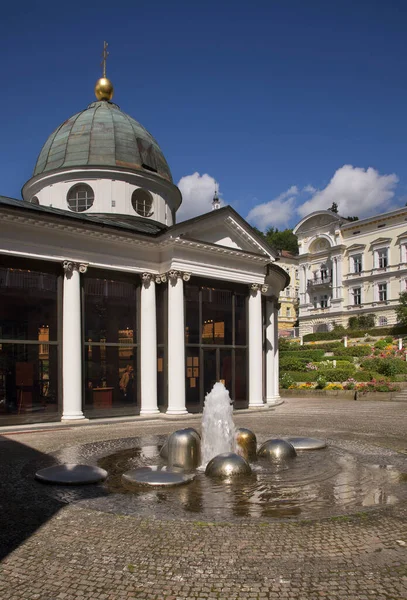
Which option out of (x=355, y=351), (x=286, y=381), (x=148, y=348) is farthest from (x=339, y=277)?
(x=148, y=348)

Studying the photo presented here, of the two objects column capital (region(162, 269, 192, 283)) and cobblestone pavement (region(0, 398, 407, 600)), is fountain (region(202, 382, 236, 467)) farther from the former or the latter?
column capital (region(162, 269, 192, 283))

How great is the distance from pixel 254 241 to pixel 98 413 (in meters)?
10.2

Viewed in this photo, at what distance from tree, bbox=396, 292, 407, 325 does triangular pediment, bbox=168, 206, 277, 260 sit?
39318mm

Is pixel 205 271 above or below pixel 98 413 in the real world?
above

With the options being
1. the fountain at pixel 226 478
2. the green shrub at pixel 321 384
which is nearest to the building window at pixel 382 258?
the green shrub at pixel 321 384

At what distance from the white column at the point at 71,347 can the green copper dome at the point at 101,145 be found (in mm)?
8570

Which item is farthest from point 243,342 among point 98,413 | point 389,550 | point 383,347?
point 383,347

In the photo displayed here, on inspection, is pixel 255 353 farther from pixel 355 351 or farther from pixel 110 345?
pixel 355 351

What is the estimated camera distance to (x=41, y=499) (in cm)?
786

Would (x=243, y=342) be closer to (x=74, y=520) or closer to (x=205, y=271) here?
(x=205, y=271)

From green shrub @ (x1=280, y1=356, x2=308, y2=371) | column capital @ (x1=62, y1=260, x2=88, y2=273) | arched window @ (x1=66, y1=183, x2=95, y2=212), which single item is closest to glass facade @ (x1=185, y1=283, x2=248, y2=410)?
column capital @ (x1=62, y1=260, x2=88, y2=273)

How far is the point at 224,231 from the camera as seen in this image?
2280cm

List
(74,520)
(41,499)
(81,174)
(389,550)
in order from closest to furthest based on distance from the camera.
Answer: (389,550), (74,520), (41,499), (81,174)

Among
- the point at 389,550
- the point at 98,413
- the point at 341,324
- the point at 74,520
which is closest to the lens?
the point at 389,550
